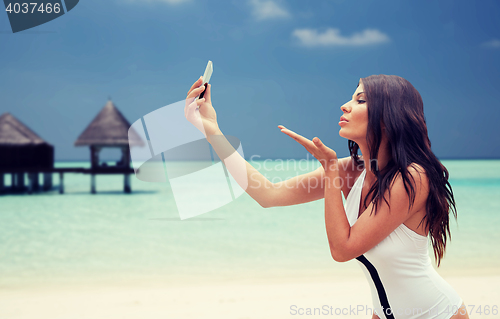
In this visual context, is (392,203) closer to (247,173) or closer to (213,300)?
(247,173)

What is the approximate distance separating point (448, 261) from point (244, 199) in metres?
10.8

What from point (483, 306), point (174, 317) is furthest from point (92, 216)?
point (483, 306)

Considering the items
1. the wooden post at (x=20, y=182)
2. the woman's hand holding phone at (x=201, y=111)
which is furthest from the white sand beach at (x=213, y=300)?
the wooden post at (x=20, y=182)

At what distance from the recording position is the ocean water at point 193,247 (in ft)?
19.5

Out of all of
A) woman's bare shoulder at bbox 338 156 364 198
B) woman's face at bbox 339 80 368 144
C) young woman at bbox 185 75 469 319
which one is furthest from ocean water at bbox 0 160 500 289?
woman's face at bbox 339 80 368 144

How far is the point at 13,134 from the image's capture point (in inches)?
742

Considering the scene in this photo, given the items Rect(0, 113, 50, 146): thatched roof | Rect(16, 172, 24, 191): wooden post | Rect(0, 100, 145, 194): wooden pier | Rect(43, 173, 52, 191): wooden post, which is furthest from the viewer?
Rect(43, 173, 52, 191): wooden post

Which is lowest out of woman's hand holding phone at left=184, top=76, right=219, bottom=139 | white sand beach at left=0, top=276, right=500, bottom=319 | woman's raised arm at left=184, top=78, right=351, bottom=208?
white sand beach at left=0, top=276, right=500, bottom=319

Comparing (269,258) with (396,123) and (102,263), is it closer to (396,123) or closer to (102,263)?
(102,263)

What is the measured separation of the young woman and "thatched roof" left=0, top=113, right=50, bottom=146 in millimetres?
21035

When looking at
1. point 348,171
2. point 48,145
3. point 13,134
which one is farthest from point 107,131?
point 348,171

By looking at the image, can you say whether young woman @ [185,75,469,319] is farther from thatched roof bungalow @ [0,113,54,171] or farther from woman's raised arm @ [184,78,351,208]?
thatched roof bungalow @ [0,113,54,171]

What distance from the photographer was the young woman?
3.39 feet

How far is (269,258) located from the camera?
271 inches
